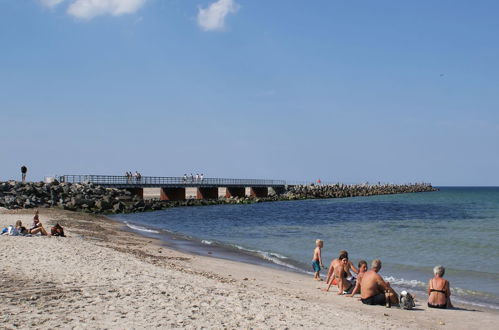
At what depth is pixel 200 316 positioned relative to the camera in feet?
27.1

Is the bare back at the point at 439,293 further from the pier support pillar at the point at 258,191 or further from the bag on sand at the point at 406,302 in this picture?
the pier support pillar at the point at 258,191

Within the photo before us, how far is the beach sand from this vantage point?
7770mm

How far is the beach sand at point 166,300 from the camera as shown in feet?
25.5

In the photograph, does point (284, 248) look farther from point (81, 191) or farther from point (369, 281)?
point (81, 191)

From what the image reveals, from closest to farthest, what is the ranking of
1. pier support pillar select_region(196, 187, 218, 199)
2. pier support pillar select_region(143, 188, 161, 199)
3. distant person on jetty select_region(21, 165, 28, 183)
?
1. distant person on jetty select_region(21, 165, 28, 183)
2. pier support pillar select_region(196, 187, 218, 199)
3. pier support pillar select_region(143, 188, 161, 199)

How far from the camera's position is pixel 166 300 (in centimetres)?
916

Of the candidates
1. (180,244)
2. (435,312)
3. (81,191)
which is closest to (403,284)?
(435,312)

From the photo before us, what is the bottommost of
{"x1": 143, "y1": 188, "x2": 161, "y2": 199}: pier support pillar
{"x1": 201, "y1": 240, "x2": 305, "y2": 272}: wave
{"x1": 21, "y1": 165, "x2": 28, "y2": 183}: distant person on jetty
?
{"x1": 201, "y1": 240, "x2": 305, "y2": 272}: wave

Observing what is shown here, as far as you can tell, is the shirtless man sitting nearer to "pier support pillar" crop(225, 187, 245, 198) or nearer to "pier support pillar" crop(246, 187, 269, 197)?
"pier support pillar" crop(225, 187, 245, 198)

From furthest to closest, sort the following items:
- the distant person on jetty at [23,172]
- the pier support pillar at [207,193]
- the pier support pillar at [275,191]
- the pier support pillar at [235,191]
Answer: the pier support pillar at [275,191] < the pier support pillar at [235,191] < the pier support pillar at [207,193] < the distant person on jetty at [23,172]

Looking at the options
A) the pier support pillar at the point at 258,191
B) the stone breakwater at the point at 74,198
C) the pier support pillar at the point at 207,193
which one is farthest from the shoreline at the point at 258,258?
the pier support pillar at the point at 258,191

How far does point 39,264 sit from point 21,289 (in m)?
3.07

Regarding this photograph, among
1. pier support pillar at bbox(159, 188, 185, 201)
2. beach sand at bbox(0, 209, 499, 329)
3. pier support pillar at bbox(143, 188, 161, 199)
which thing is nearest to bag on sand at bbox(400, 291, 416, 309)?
beach sand at bbox(0, 209, 499, 329)

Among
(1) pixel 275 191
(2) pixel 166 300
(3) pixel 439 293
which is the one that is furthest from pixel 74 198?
(1) pixel 275 191
